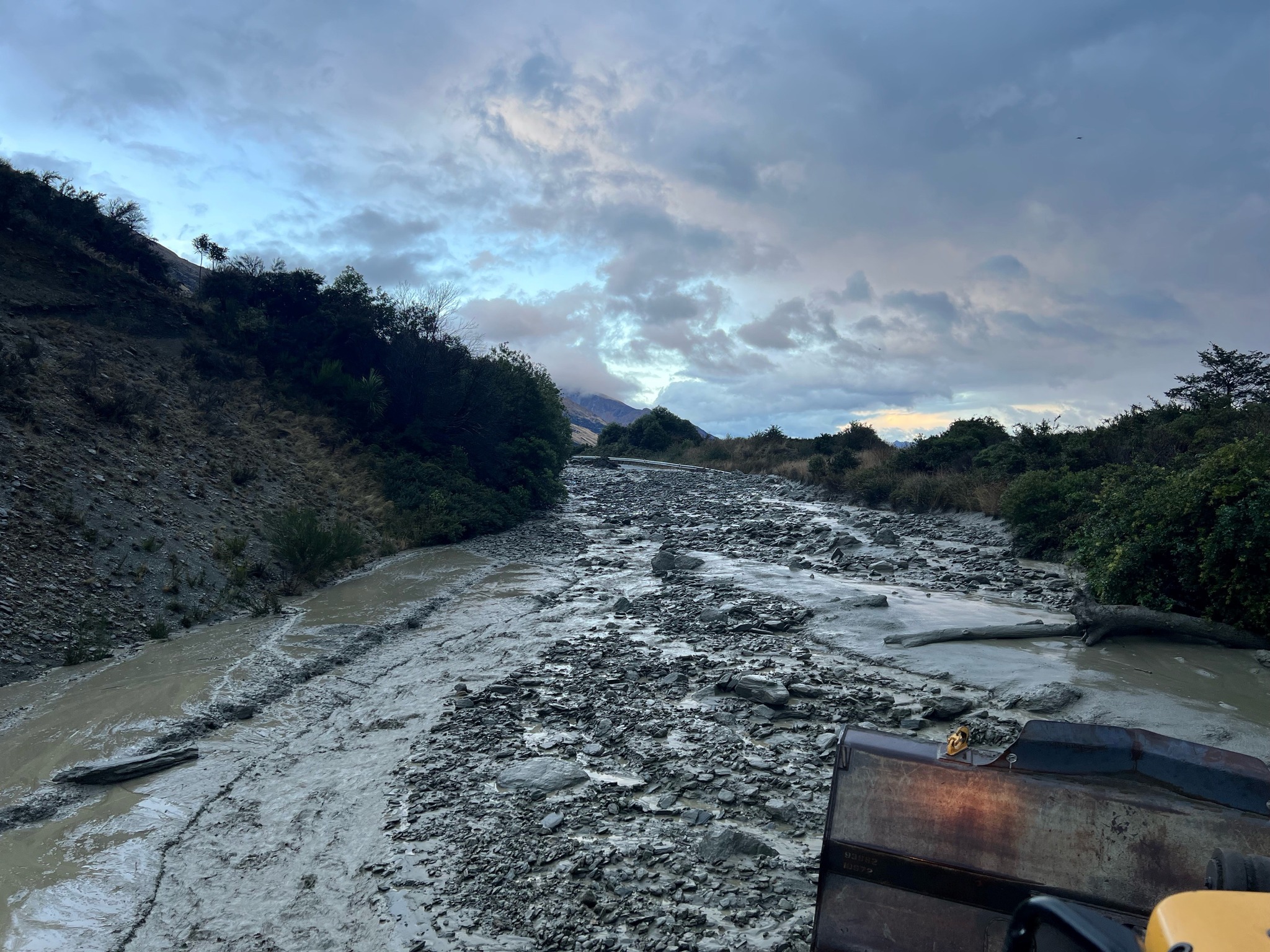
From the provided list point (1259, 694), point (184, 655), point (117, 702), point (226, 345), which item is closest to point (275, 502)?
point (184, 655)

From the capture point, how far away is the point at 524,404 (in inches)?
1118

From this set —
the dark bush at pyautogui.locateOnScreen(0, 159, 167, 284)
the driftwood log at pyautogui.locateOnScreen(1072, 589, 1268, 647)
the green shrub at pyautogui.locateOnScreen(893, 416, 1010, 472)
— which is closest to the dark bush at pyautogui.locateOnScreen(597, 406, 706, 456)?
the green shrub at pyautogui.locateOnScreen(893, 416, 1010, 472)

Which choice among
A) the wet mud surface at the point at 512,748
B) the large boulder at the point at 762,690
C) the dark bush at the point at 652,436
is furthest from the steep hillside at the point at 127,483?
the dark bush at the point at 652,436

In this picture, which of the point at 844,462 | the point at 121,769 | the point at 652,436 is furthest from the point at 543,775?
the point at 652,436

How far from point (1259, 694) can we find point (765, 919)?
239 inches

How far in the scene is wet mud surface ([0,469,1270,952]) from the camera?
401cm

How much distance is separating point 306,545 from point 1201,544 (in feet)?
44.4

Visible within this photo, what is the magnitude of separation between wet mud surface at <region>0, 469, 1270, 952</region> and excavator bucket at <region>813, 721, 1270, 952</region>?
1.39 metres

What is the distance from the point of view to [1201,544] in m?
8.59

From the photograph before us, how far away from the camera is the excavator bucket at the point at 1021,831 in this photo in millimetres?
2346

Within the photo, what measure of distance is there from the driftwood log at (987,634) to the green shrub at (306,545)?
32.8ft

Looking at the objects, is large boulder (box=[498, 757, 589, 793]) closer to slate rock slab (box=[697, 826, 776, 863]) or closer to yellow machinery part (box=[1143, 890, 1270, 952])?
slate rock slab (box=[697, 826, 776, 863])

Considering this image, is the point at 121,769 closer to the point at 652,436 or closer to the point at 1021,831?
the point at 1021,831

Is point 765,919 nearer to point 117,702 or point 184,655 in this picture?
point 117,702
